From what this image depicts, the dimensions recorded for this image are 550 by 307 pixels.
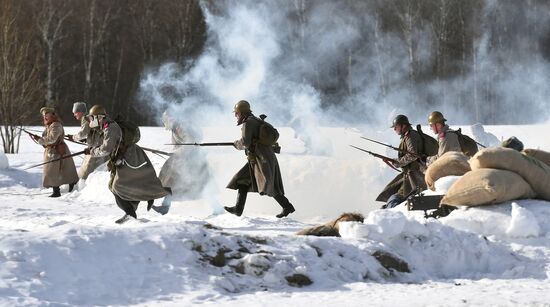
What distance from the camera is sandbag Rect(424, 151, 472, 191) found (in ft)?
30.1

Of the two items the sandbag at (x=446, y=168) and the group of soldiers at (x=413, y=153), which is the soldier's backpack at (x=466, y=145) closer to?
the group of soldiers at (x=413, y=153)

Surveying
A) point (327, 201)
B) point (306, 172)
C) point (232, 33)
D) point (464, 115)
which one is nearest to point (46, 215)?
point (327, 201)

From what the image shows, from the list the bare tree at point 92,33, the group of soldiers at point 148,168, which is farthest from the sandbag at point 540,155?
the bare tree at point 92,33

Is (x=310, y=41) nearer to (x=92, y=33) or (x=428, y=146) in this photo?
(x=92, y=33)

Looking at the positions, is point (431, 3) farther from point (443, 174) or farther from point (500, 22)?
point (443, 174)

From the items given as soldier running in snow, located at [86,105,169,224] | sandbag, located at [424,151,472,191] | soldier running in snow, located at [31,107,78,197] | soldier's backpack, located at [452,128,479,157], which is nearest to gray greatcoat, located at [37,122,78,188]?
soldier running in snow, located at [31,107,78,197]

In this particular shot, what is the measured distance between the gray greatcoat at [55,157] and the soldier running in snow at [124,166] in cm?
454

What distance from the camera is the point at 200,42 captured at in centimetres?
3241

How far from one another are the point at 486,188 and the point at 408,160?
74.8 inches

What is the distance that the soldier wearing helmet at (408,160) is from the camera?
9758 mm

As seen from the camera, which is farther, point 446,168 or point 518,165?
point 446,168

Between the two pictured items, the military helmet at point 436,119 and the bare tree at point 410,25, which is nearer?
the military helmet at point 436,119

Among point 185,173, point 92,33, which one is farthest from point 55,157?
point 92,33

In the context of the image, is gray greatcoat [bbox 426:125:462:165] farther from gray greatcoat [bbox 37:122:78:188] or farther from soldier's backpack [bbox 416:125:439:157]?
gray greatcoat [bbox 37:122:78:188]
